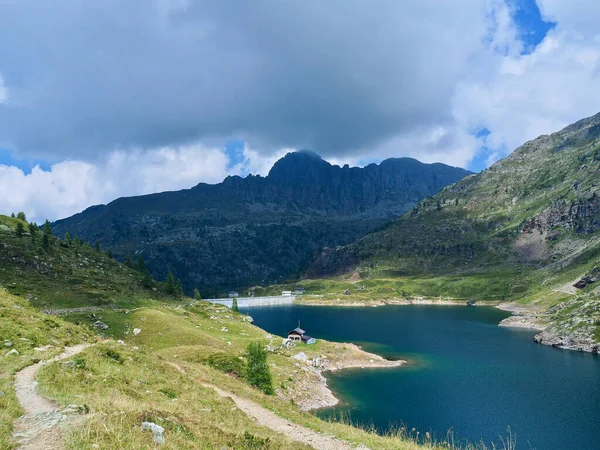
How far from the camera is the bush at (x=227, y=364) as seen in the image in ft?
184

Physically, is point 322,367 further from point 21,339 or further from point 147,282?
point 21,339

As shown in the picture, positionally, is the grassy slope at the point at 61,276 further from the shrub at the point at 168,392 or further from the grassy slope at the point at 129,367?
the shrub at the point at 168,392

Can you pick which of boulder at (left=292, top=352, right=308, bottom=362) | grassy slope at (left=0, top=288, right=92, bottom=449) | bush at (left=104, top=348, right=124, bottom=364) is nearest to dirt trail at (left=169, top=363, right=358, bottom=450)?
bush at (left=104, top=348, right=124, bottom=364)

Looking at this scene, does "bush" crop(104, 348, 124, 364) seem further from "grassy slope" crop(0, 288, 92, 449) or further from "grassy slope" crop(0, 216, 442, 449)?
"grassy slope" crop(0, 288, 92, 449)

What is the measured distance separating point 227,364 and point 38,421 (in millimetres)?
45491

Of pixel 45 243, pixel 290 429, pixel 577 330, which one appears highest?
pixel 45 243

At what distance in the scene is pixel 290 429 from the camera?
26234 millimetres

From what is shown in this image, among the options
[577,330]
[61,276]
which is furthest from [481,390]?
[61,276]

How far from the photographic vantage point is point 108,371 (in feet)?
85.9

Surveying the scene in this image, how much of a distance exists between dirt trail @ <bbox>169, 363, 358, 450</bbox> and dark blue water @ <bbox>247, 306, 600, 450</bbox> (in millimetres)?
36077

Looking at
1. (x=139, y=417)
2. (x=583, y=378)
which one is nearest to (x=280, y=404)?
(x=139, y=417)

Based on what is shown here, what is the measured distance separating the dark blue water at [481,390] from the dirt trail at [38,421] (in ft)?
177

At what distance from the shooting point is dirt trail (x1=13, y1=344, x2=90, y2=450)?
1222 cm

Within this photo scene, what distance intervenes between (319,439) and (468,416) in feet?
184
